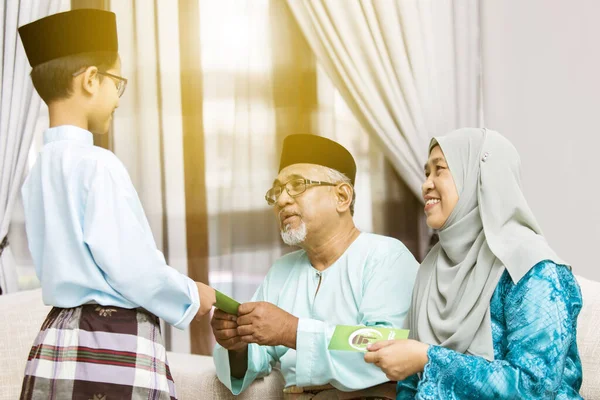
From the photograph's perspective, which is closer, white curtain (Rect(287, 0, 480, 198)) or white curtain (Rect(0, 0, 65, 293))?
white curtain (Rect(0, 0, 65, 293))

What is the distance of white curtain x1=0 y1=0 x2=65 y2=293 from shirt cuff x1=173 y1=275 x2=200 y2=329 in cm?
160

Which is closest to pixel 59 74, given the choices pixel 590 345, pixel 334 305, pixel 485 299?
pixel 334 305

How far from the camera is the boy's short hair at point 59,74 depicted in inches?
72.6

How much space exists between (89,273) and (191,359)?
1.10m

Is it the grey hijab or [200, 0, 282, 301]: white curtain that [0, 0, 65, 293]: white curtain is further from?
the grey hijab

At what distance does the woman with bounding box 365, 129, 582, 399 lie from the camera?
1751mm

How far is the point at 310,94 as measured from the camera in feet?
11.1

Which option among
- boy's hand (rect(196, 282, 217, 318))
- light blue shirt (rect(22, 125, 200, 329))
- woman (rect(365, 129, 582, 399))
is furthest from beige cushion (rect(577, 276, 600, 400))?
light blue shirt (rect(22, 125, 200, 329))

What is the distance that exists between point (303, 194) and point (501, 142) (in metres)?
0.77

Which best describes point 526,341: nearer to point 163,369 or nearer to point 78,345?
point 163,369

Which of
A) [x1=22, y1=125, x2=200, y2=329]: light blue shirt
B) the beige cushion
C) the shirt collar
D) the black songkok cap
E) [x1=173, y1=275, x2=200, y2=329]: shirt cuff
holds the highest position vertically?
the shirt collar

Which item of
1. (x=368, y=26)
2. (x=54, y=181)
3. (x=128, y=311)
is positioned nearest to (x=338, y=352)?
(x=128, y=311)

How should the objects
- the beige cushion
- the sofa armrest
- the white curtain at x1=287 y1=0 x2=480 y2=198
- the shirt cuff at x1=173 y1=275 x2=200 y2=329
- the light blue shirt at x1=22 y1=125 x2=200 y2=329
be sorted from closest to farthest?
1. the light blue shirt at x1=22 y1=125 x2=200 y2=329
2. the shirt cuff at x1=173 y1=275 x2=200 y2=329
3. the beige cushion
4. the sofa armrest
5. the white curtain at x1=287 y1=0 x2=480 y2=198

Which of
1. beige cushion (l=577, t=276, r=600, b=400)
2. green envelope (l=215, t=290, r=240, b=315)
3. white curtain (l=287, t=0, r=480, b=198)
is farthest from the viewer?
white curtain (l=287, t=0, r=480, b=198)
